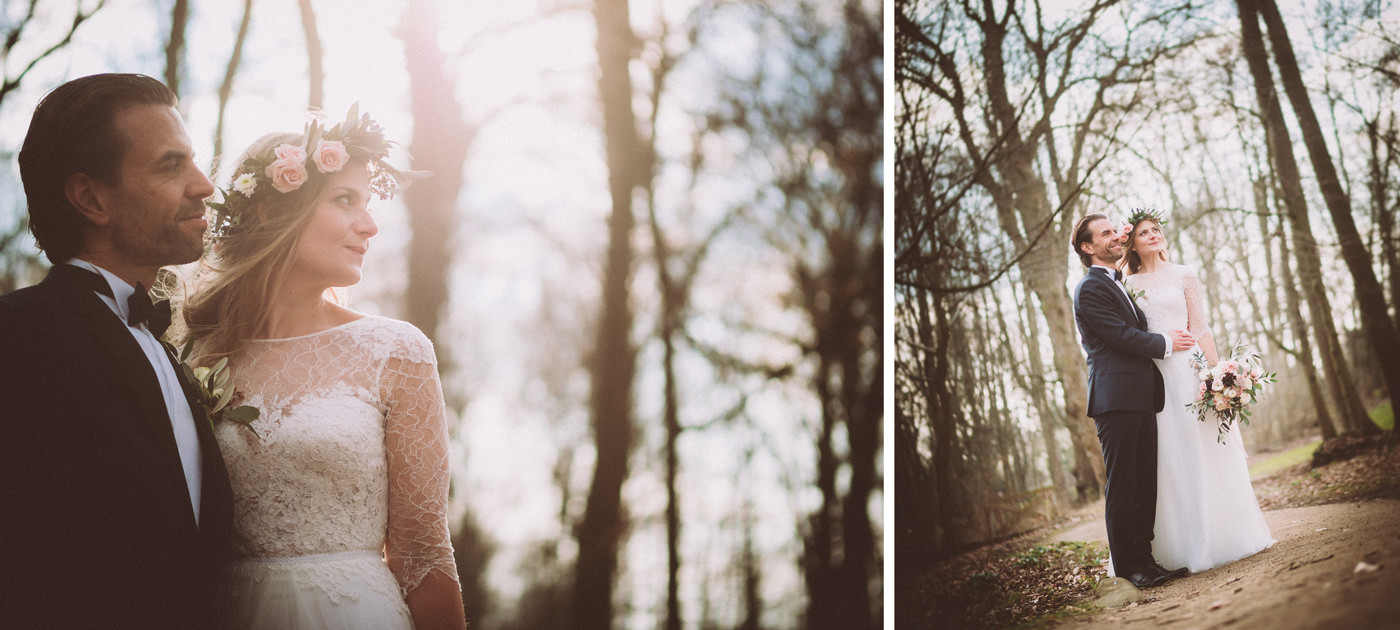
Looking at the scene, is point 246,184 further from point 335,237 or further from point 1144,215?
point 1144,215

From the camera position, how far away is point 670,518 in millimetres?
3430

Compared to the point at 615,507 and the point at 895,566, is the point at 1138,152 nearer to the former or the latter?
the point at 895,566

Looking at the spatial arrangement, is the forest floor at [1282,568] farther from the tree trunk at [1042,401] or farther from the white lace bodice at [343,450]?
the white lace bodice at [343,450]

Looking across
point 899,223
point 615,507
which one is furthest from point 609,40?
point 615,507

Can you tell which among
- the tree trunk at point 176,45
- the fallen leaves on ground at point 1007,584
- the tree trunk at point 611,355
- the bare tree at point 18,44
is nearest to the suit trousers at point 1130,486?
the fallen leaves on ground at point 1007,584

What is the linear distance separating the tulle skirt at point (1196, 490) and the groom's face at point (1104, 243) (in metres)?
0.39

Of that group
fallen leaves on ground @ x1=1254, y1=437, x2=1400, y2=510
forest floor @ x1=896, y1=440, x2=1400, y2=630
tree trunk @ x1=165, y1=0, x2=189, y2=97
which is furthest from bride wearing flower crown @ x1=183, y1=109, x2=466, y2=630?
fallen leaves on ground @ x1=1254, y1=437, x2=1400, y2=510

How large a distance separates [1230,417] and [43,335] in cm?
304

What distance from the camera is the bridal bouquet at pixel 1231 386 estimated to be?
8.21 feet

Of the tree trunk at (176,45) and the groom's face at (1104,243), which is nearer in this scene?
the groom's face at (1104,243)

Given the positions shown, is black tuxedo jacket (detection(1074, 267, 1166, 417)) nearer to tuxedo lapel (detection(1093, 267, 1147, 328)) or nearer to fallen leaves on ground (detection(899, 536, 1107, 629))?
tuxedo lapel (detection(1093, 267, 1147, 328))

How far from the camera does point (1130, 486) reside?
272 centimetres

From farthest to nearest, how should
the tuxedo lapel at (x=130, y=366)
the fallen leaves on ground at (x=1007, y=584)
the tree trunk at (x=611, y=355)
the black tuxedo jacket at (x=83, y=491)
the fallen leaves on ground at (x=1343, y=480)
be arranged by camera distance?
1. the tree trunk at (x=611, y=355)
2. the fallen leaves on ground at (x=1007, y=584)
3. the fallen leaves on ground at (x=1343, y=480)
4. the tuxedo lapel at (x=130, y=366)
5. the black tuxedo jacket at (x=83, y=491)

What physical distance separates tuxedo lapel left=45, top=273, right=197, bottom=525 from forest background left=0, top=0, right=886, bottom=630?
138 centimetres
